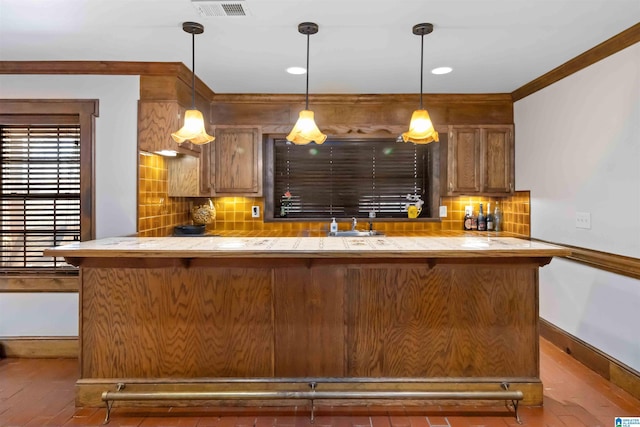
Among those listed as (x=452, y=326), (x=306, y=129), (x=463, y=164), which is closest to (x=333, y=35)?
(x=306, y=129)

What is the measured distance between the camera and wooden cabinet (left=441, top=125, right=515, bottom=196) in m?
4.46

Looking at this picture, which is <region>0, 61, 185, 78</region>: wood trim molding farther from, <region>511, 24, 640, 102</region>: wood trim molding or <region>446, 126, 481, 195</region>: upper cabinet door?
<region>511, 24, 640, 102</region>: wood trim molding

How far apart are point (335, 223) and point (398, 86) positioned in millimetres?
1524

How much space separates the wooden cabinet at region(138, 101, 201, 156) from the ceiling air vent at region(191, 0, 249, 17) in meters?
1.11

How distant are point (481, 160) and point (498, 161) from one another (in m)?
0.19

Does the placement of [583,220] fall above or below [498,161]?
below

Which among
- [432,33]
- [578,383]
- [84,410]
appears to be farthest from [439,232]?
[84,410]

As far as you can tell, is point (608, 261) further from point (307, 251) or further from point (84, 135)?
point (84, 135)

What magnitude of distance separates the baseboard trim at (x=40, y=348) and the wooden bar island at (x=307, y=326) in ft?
3.29

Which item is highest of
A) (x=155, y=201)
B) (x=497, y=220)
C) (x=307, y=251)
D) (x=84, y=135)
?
(x=84, y=135)

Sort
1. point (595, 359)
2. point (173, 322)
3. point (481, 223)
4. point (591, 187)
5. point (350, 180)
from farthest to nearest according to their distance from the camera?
point (350, 180)
point (481, 223)
point (591, 187)
point (595, 359)
point (173, 322)

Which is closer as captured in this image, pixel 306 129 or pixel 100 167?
pixel 306 129

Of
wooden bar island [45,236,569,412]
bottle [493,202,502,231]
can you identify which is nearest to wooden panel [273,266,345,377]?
wooden bar island [45,236,569,412]

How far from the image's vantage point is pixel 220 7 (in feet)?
8.11
